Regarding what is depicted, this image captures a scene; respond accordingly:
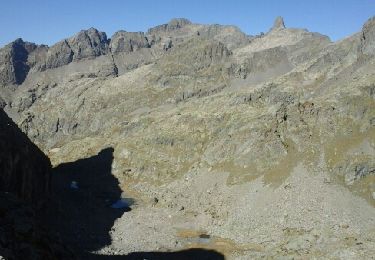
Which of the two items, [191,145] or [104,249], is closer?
[104,249]

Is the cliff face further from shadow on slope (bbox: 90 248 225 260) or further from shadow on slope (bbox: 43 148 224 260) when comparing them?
shadow on slope (bbox: 90 248 225 260)

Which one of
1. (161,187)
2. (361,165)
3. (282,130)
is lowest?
(161,187)

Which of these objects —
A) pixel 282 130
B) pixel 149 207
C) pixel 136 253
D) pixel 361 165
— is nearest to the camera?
pixel 136 253

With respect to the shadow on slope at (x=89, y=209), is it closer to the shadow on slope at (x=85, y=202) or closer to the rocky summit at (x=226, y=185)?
the shadow on slope at (x=85, y=202)

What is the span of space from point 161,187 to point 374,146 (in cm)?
6794

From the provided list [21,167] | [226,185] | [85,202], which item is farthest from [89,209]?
[226,185]

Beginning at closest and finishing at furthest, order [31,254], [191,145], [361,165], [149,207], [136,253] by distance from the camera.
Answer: [31,254] < [136,253] < [361,165] < [149,207] < [191,145]

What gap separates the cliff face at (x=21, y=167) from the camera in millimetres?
91938

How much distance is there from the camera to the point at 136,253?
96.8 metres

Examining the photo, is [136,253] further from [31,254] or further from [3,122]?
[31,254]

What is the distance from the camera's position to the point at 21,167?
3866 inches

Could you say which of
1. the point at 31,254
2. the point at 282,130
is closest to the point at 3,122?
the point at 31,254

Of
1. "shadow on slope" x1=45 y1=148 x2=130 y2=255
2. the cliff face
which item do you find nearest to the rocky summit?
the cliff face

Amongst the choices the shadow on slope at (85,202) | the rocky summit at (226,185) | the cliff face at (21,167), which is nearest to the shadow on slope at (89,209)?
the shadow on slope at (85,202)
